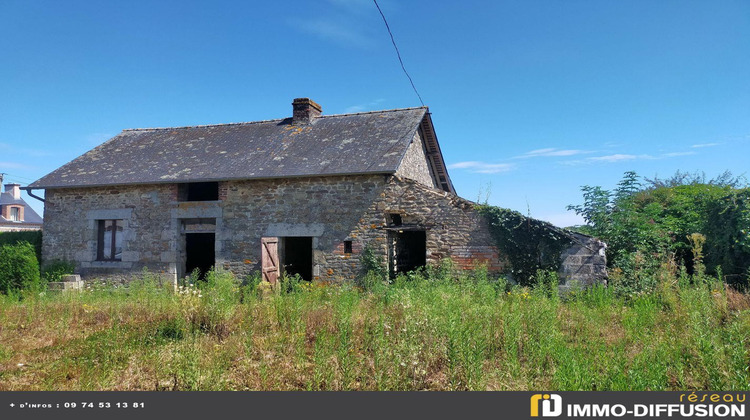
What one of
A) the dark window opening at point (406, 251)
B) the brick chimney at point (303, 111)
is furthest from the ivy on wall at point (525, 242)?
the brick chimney at point (303, 111)

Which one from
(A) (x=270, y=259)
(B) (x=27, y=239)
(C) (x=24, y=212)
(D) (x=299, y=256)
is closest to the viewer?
(A) (x=270, y=259)

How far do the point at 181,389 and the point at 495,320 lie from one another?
3.77 meters

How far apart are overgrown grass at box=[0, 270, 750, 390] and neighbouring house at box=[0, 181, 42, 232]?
36301mm

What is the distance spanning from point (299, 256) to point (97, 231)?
577 centimetres

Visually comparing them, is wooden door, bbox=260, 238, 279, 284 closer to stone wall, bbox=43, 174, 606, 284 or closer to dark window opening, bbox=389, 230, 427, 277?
stone wall, bbox=43, 174, 606, 284

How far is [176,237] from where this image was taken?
1229 centimetres

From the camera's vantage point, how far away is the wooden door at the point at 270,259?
1107 cm

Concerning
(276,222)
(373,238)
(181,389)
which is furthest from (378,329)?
(276,222)

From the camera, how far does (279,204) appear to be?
1171cm

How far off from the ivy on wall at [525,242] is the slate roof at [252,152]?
276 cm

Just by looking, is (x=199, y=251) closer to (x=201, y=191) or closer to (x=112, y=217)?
(x=201, y=191)

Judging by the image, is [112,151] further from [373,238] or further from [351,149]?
[373,238]
